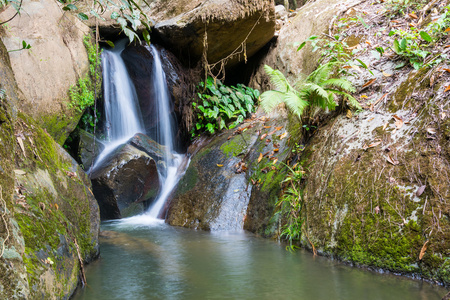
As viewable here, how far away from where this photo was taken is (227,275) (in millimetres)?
3471

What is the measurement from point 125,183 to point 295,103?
3925mm

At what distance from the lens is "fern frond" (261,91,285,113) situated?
4.64 m

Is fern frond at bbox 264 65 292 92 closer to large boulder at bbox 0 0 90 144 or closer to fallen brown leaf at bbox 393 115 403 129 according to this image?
fallen brown leaf at bbox 393 115 403 129

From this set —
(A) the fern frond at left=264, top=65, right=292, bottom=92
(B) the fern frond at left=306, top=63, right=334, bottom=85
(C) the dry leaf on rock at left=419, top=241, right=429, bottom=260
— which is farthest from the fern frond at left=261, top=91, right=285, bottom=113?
(C) the dry leaf on rock at left=419, top=241, right=429, bottom=260

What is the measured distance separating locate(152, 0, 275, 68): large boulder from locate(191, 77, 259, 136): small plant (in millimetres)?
821

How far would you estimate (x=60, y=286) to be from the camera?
105 inches

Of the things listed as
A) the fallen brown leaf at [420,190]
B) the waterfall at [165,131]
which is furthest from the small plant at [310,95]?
the waterfall at [165,131]

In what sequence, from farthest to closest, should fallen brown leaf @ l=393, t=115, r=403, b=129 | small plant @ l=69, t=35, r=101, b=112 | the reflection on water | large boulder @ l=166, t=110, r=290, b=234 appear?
small plant @ l=69, t=35, r=101, b=112
large boulder @ l=166, t=110, r=290, b=234
fallen brown leaf @ l=393, t=115, r=403, b=129
the reflection on water

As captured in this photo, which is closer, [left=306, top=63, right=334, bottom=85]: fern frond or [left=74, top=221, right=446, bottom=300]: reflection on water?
[left=74, top=221, right=446, bottom=300]: reflection on water

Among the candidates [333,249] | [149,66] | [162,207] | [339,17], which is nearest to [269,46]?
[339,17]

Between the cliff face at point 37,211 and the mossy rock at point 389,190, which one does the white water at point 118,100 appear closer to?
the cliff face at point 37,211

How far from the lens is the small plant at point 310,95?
4.66 meters

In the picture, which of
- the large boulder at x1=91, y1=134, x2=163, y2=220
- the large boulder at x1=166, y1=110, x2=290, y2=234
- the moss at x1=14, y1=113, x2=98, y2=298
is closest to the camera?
the moss at x1=14, y1=113, x2=98, y2=298

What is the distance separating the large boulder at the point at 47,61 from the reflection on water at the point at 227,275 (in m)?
2.79
